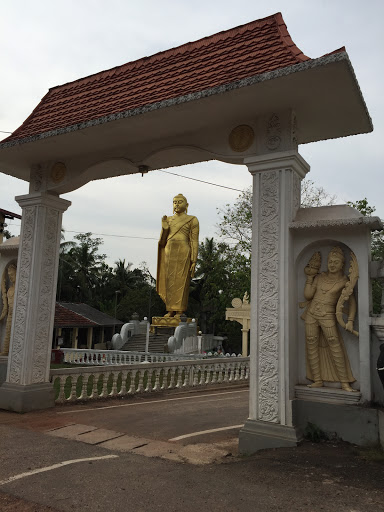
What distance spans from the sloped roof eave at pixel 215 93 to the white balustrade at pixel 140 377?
12.8 ft

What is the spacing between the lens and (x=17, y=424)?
223 inches

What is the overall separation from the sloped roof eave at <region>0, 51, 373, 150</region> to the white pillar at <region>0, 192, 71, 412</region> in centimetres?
128

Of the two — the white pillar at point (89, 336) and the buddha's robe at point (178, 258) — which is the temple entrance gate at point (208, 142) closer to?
the buddha's robe at point (178, 258)

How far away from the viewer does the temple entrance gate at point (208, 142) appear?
178 inches

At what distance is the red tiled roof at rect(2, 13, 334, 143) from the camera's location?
5000mm

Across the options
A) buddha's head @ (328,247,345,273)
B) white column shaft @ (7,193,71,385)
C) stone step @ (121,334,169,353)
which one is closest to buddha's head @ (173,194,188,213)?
white column shaft @ (7,193,71,385)

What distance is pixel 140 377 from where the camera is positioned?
886 centimetres

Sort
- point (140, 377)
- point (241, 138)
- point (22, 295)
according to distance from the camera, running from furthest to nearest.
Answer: point (140, 377) < point (22, 295) < point (241, 138)

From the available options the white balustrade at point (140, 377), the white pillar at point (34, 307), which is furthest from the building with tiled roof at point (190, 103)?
the white balustrade at point (140, 377)

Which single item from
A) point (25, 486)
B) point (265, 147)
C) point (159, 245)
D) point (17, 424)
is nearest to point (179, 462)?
point (25, 486)

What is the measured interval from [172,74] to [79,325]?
21756 mm

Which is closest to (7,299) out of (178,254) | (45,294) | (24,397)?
(45,294)

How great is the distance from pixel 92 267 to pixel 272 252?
114ft

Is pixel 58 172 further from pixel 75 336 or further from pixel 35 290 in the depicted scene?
pixel 75 336
